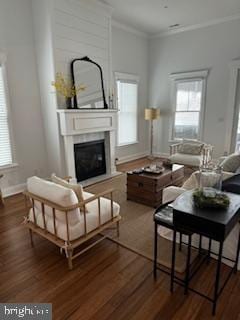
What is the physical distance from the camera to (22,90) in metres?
4.07

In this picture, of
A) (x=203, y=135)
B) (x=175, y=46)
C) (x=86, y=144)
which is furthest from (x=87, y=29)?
(x=203, y=135)

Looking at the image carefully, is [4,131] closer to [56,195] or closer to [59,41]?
[59,41]

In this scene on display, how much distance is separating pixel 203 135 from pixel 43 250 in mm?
5098

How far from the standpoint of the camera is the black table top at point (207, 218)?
1.51 metres

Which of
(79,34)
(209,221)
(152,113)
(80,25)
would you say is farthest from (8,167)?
(152,113)

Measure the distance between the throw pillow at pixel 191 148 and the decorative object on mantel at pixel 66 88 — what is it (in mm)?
2794

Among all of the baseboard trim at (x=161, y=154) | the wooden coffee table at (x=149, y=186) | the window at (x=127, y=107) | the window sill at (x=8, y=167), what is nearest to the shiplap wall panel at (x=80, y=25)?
the window at (x=127, y=107)

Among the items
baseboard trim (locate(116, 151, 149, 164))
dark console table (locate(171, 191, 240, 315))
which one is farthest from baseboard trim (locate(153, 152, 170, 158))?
dark console table (locate(171, 191, 240, 315))

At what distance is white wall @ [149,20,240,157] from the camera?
541cm

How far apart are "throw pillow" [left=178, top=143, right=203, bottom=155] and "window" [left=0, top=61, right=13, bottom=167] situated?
385cm

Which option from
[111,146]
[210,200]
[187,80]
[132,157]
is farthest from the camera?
[132,157]

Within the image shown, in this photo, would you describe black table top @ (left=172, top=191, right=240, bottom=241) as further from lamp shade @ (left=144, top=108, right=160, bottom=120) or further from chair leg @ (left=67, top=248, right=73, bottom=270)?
lamp shade @ (left=144, top=108, right=160, bottom=120)

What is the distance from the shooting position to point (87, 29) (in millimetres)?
4391

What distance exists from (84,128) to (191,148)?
265 cm
